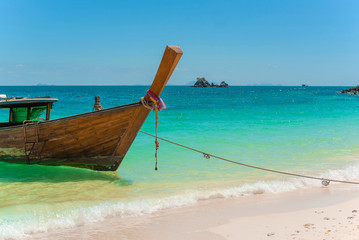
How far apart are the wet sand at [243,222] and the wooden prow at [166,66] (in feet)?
7.86

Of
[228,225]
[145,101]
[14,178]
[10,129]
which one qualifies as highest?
[145,101]

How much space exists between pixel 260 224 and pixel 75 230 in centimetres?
298

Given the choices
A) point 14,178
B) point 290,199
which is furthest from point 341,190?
point 14,178

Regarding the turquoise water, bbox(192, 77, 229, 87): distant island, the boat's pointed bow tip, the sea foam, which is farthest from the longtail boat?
bbox(192, 77, 229, 87): distant island

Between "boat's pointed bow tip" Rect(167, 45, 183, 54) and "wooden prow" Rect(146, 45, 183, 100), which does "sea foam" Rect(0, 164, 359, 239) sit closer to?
"wooden prow" Rect(146, 45, 183, 100)

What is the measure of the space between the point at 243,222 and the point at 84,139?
4.02 meters

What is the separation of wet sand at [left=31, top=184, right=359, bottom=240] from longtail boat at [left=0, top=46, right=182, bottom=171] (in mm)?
2075

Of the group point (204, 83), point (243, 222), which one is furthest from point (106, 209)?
point (204, 83)

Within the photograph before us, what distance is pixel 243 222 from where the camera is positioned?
4930 millimetres

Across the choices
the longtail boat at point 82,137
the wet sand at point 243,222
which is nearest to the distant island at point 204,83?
the longtail boat at point 82,137

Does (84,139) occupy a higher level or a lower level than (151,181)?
higher

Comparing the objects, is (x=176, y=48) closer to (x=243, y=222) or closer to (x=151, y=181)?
(x=243, y=222)

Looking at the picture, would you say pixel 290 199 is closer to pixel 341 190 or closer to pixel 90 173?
pixel 341 190

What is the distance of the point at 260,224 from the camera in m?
4.83
